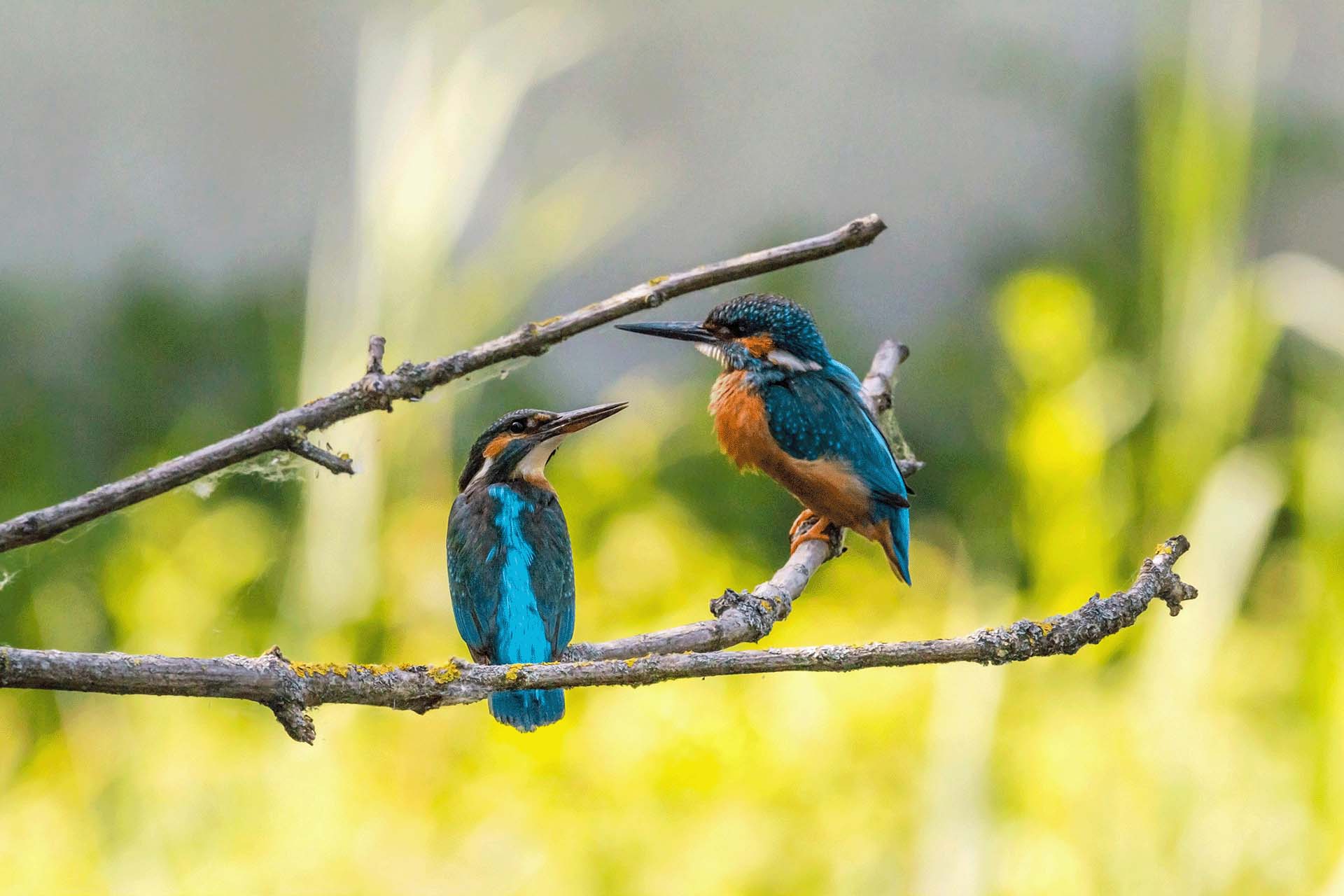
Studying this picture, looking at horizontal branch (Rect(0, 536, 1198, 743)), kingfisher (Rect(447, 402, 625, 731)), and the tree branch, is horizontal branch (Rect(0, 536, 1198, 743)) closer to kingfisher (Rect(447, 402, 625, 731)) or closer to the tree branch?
the tree branch

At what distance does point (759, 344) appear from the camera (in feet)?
3.85

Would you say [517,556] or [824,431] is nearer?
[517,556]

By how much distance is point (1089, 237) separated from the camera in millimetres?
4457

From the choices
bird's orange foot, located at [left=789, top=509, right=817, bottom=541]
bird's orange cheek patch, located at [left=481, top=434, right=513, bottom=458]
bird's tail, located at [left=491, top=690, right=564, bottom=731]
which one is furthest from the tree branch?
bird's orange foot, located at [left=789, top=509, right=817, bottom=541]

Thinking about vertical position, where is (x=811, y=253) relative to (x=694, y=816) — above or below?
above

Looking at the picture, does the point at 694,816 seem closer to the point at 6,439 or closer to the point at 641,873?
the point at 641,873

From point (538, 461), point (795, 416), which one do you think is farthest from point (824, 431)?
point (538, 461)

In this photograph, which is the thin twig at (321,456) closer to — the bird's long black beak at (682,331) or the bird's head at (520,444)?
the bird's head at (520,444)

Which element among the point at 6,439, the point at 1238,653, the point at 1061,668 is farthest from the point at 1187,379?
the point at 6,439

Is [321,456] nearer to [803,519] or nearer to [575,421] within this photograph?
[575,421]

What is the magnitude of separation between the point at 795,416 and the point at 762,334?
0.09 metres

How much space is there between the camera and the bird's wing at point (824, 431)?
1.13 m

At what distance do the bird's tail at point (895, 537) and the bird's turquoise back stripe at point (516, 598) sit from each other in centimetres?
50

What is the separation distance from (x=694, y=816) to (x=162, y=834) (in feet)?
3.47
